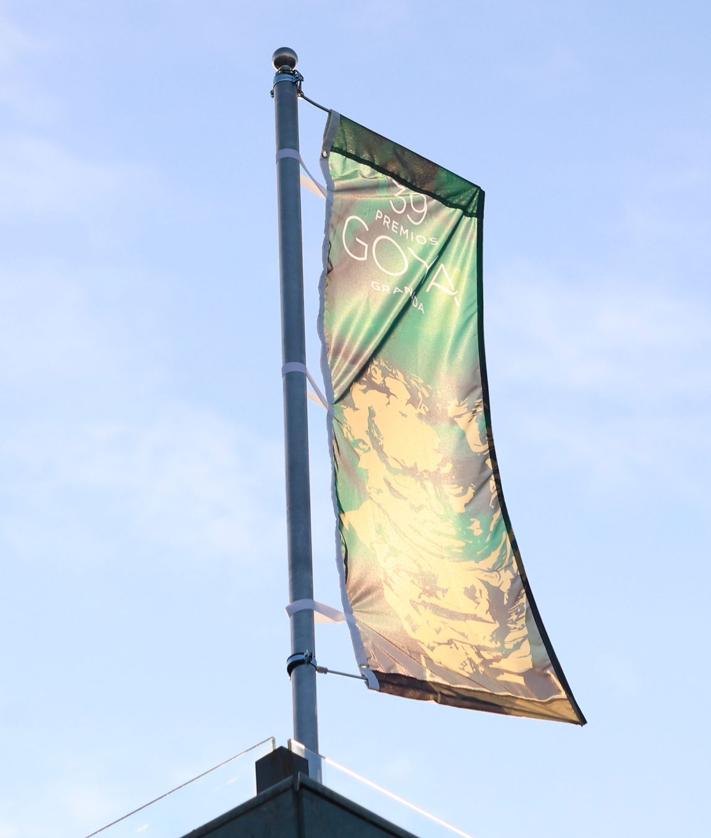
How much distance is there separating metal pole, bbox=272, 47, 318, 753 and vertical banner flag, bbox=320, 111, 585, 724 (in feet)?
0.78

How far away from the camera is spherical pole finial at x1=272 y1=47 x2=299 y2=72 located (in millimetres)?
16734

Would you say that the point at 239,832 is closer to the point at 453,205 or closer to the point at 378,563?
the point at 378,563

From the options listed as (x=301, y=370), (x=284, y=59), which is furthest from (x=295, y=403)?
(x=284, y=59)

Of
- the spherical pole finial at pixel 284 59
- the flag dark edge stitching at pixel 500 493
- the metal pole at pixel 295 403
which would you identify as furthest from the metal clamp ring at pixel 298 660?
the spherical pole finial at pixel 284 59

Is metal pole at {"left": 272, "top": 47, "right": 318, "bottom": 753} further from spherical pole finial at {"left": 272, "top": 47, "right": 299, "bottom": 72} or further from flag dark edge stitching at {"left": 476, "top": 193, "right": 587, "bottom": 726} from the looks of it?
flag dark edge stitching at {"left": 476, "top": 193, "right": 587, "bottom": 726}

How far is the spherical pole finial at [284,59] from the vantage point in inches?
659

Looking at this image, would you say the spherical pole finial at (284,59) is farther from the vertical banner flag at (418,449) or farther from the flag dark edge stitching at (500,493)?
the flag dark edge stitching at (500,493)

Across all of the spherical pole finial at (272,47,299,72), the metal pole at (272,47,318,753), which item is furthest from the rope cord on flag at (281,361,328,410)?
the spherical pole finial at (272,47,299,72)

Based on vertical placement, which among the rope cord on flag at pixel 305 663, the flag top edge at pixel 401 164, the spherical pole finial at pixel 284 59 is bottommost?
the rope cord on flag at pixel 305 663

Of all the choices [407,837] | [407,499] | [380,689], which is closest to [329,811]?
[407,837]

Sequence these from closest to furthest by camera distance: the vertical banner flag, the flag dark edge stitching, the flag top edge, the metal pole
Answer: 1. the metal pole
2. the vertical banner flag
3. the flag dark edge stitching
4. the flag top edge

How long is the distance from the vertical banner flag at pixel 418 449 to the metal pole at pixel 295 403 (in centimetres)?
24

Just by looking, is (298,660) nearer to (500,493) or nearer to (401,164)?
(500,493)

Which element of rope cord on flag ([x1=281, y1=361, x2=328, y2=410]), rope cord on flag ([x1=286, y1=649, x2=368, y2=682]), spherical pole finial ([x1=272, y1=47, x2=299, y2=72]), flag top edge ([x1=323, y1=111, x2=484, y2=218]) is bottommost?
rope cord on flag ([x1=286, y1=649, x2=368, y2=682])
